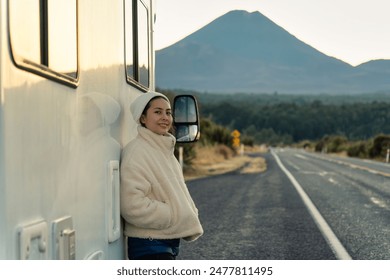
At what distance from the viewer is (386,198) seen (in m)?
13.7

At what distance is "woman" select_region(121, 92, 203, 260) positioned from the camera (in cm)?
273

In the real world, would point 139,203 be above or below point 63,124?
below

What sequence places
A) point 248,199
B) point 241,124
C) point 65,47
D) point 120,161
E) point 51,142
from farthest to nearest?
point 241,124
point 248,199
point 120,161
point 65,47
point 51,142

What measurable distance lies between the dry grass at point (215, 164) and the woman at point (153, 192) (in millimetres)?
16132

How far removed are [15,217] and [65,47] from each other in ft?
2.11

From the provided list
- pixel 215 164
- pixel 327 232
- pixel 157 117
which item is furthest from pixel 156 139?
pixel 215 164

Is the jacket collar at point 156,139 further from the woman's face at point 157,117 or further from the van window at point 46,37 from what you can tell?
the van window at point 46,37

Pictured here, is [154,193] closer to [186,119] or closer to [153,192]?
[153,192]

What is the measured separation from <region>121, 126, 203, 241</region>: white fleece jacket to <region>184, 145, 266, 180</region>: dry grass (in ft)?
53.0

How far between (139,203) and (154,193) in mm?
177

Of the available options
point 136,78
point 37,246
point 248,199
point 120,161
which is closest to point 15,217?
point 37,246

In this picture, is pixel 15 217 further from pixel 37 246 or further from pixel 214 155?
pixel 214 155

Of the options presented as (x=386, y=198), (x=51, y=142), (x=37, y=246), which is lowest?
(x=386, y=198)

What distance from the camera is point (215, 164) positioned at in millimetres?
27734
